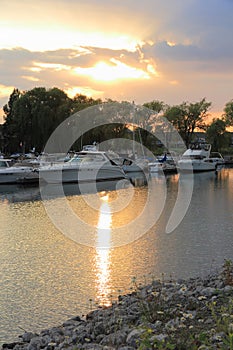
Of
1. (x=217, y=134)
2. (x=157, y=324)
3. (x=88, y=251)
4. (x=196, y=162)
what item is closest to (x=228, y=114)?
(x=217, y=134)

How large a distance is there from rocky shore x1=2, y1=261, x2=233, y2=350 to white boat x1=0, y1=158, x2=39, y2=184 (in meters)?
33.1

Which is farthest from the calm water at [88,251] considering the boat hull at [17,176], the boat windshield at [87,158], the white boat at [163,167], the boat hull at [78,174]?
the white boat at [163,167]

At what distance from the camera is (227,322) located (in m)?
6.15

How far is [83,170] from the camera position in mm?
43750

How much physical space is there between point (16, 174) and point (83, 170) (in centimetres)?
609

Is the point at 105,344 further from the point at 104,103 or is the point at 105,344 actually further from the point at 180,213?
the point at 104,103

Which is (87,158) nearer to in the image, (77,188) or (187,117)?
(77,188)

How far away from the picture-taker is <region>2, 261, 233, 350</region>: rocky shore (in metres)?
6.00

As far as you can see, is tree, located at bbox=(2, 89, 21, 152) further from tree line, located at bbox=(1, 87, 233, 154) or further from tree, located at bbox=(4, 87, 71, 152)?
tree, located at bbox=(4, 87, 71, 152)

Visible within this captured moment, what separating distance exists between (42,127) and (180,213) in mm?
55641

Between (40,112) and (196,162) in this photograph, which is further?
(40,112)

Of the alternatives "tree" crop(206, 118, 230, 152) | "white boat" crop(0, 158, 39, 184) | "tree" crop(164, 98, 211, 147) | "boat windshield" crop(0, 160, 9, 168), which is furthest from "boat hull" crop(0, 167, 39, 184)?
"tree" crop(206, 118, 230, 152)

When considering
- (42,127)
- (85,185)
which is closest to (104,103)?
(42,127)

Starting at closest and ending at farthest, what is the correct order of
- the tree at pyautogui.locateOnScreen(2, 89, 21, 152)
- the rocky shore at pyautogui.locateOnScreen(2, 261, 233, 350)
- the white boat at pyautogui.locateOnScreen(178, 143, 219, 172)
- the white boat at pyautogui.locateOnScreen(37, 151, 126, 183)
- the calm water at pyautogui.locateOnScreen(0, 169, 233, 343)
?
the rocky shore at pyautogui.locateOnScreen(2, 261, 233, 350), the calm water at pyautogui.locateOnScreen(0, 169, 233, 343), the white boat at pyautogui.locateOnScreen(37, 151, 126, 183), the white boat at pyautogui.locateOnScreen(178, 143, 219, 172), the tree at pyautogui.locateOnScreen(2, 89, 21, 152)
